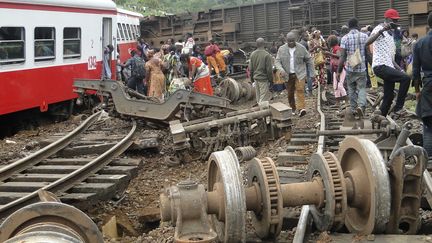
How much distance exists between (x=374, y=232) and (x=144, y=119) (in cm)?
692

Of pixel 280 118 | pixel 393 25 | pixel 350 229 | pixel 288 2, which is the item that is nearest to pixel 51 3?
pixel 280 118

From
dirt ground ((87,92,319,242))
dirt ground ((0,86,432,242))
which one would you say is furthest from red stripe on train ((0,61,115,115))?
dirt ground ((87,92,319,242))

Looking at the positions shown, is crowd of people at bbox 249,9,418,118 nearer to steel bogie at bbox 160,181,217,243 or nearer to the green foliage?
steel bogie at bbox 160,181,217,243

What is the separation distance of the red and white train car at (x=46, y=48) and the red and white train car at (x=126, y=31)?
17.5 ft

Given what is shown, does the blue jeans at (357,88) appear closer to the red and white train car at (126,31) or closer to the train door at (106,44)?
the train door at (106,44)

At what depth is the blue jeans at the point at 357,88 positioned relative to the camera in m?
9.02

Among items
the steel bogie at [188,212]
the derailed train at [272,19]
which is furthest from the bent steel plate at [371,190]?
the derailed train at [272,19]

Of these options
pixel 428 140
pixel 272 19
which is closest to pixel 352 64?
pixel 428 140

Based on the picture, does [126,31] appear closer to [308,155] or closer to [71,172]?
[71,172]

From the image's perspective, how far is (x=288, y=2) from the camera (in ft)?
75.7

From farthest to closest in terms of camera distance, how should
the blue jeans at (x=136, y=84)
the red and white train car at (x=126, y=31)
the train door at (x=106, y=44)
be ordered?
the red and white train car at (x=126, y=31) → the train door at (x=106, y=44) → the blue jeans at (x=136, y=84)

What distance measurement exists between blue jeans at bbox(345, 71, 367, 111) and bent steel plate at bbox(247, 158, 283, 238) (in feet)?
18.3

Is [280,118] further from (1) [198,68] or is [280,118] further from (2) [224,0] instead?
(2) [224,0]

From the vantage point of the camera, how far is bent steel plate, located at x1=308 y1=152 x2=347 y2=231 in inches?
144
